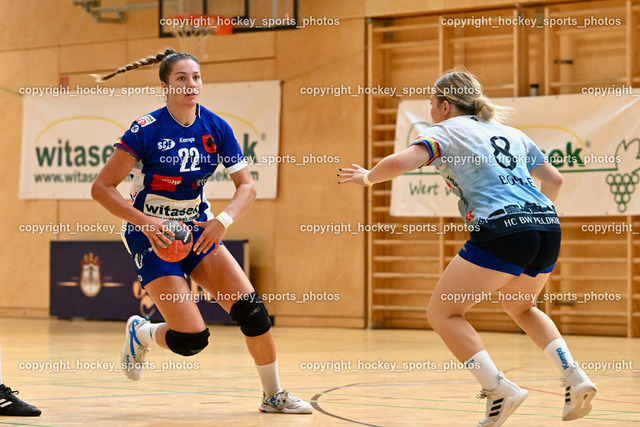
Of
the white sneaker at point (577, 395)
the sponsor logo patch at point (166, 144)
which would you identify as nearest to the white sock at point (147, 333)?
the sponsor logo patch at point (166, 144)

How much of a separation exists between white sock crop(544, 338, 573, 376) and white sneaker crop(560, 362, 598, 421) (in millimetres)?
34

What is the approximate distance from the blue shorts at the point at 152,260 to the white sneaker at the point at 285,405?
0.78 meters

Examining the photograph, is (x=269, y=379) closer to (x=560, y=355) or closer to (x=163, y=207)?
(x=163, y=207)

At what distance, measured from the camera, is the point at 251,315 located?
4.98 metres

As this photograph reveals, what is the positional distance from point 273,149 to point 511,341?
4.06 meters

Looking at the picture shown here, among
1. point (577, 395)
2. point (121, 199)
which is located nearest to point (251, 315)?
point (121, 199)

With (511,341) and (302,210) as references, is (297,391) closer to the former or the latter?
(511,341)

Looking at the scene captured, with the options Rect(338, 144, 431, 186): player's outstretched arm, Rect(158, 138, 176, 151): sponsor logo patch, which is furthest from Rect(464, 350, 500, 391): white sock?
Rect(158, 138, 176, 151): sponsor logo patch

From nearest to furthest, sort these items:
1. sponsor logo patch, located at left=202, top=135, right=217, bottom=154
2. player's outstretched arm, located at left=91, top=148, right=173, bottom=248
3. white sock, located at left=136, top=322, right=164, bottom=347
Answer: player's outstretched arm, located at left=91, top=148, right=173, bottom=248 < sponsor logo patch, located at left=202, top=135, right=217, bottom=154 < white sock, located at left=136, top=322, right=164, bottom=347

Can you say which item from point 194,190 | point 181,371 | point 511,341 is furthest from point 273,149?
point 194,190

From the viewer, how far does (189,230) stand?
4934mm

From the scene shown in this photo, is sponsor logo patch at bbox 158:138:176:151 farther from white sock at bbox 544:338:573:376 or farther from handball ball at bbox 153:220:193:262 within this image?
white sock at bbox 544:338:573:376

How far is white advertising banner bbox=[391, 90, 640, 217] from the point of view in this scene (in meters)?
10.4

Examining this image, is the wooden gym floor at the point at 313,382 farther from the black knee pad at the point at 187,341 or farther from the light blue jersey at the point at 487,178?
the light blue jersey at the point at 487,178
